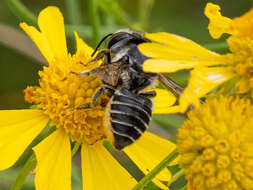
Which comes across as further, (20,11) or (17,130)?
(20,11)

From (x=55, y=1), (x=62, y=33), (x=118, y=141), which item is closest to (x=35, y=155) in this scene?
(x=118, y=141)

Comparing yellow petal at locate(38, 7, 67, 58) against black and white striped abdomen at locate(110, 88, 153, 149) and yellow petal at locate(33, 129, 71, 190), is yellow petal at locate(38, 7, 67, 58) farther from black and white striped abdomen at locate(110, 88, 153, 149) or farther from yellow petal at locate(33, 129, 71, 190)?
black and white striped abdomen at locate(110, 88, 153, 149)

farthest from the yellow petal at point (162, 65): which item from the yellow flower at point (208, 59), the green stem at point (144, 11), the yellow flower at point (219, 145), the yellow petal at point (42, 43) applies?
the green stem at point (144, 11)

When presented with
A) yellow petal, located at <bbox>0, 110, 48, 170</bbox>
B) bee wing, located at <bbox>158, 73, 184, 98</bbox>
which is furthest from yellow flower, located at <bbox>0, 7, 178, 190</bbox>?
bee wing, located at <bbox>158, 73, 184, 98</bbox>

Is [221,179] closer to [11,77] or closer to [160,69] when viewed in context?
[160,69]

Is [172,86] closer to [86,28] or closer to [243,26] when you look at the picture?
[243,26]

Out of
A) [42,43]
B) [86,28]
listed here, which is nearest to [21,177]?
[42,43]

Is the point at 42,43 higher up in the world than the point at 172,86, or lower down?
higher up
